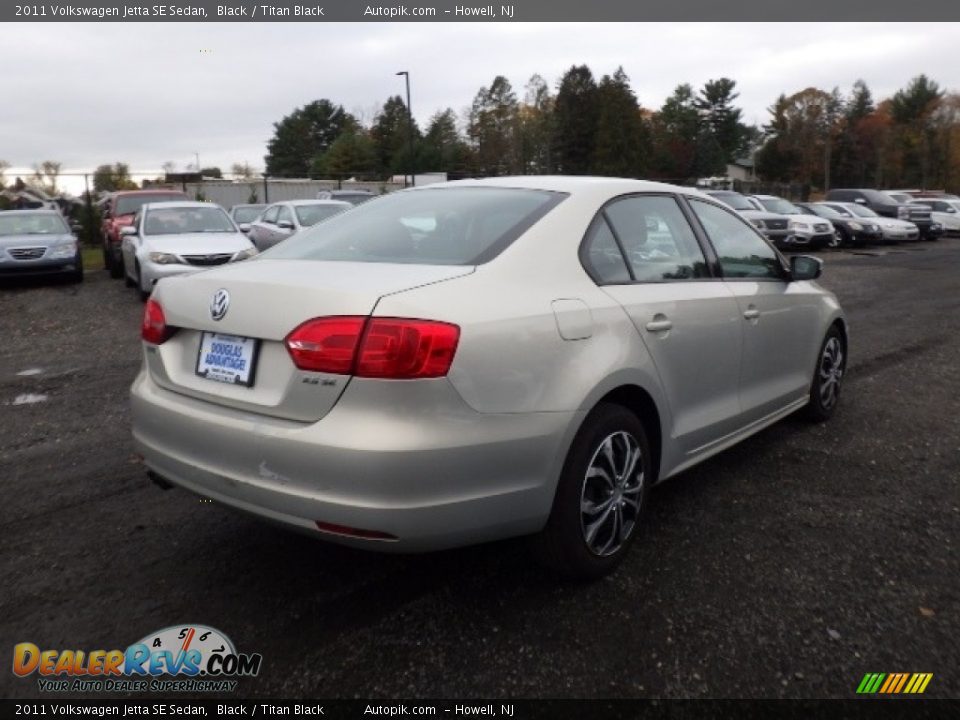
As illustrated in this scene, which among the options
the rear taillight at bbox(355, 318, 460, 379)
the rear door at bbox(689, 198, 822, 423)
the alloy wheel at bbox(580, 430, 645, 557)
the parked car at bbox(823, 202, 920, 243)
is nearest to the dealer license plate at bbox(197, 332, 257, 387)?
the rear taillight at bbox(355, 318, 460, 379)

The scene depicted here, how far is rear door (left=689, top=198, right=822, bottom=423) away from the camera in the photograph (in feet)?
13.5

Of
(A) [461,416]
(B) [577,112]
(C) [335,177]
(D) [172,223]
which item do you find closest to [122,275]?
(D) [172,223]

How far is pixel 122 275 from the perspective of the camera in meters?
16.0

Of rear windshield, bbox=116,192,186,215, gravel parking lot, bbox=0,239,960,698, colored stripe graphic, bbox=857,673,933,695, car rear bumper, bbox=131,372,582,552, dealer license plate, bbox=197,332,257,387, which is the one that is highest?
rear windshield, bbox=116,192,186,215

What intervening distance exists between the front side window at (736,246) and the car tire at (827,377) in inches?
33.1

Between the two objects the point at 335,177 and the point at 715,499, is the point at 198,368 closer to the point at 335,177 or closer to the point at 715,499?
the point at 715,499

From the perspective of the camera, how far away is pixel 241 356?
2.78 m

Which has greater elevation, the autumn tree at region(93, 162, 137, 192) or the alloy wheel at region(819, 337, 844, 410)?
the autumn tree at region(93, 162, 137, 192)

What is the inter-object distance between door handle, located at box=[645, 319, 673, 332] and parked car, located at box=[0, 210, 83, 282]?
13.7m

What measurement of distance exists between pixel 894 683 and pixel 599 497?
1148mm

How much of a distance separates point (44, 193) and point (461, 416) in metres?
31.2

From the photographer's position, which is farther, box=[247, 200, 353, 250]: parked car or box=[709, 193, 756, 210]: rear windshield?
box=[709, 193, 756, 210]: rear windshield

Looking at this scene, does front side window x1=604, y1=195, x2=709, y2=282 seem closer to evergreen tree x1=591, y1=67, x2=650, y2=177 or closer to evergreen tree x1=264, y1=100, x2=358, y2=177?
evergreen tree x1=591, y1=67, x2=650, y2=177

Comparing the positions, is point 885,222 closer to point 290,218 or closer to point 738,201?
point 738,201
